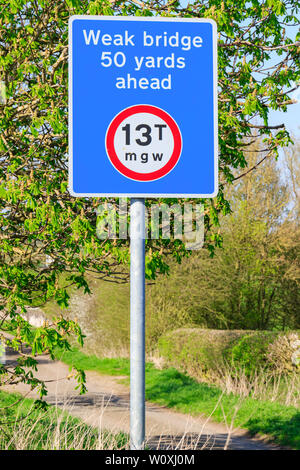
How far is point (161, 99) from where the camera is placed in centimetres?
305

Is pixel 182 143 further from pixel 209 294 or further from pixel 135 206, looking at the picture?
pixel 209 294

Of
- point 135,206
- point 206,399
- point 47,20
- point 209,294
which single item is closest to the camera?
point 135,206

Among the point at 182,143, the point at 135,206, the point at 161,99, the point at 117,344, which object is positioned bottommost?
the point at 117,344

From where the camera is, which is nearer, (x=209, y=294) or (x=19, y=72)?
(x=19, y=72)

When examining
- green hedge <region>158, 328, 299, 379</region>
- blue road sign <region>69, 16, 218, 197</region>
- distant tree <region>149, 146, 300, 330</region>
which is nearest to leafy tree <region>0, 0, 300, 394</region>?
blue road sign <region>69, 16, 218, 197</region>

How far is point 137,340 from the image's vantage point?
2.78m

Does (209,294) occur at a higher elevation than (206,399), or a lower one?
higher

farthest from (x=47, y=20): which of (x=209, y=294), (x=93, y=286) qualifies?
(x=93, y=286)

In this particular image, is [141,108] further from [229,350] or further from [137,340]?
[229,350]

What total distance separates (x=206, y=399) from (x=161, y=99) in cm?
1102

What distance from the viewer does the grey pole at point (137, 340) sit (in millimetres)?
2773

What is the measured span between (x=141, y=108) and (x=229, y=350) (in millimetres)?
13568

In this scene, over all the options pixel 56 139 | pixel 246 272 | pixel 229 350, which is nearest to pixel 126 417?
pixel 56 139

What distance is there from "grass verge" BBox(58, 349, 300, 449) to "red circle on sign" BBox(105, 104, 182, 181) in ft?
12.9
